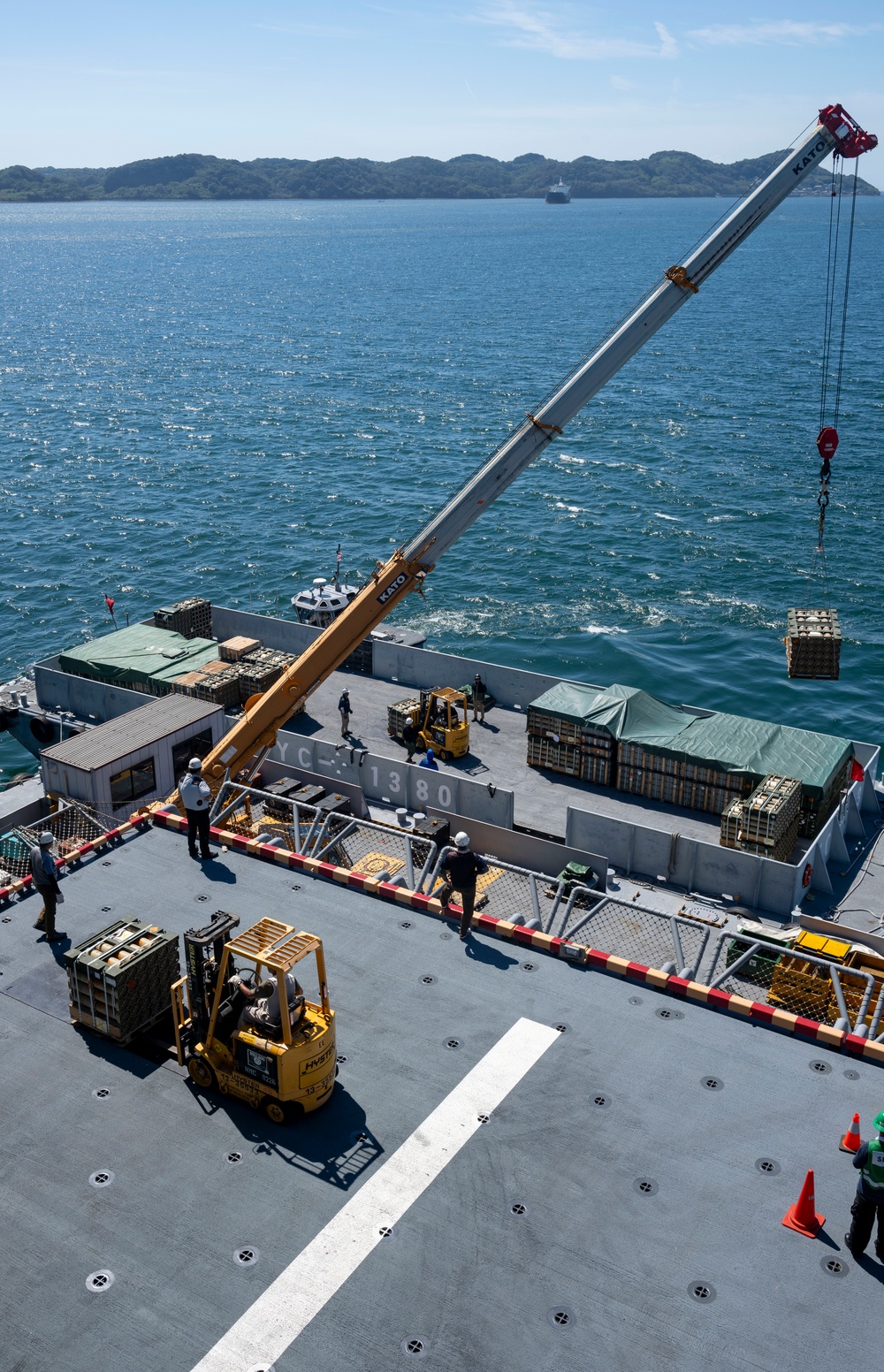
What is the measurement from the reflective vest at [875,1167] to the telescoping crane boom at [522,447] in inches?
696

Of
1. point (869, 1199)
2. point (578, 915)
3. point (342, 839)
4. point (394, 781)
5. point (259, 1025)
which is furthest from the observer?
point (394, 781)

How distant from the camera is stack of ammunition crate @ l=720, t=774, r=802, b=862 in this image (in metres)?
26.8

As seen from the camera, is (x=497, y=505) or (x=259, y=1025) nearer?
(x=259, y=1025)

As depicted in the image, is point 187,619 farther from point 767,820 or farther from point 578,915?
point 767,820

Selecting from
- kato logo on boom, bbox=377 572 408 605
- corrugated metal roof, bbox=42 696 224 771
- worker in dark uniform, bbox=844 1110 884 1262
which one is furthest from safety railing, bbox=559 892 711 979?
corrugated metal roof, bbox=42 696 224 771

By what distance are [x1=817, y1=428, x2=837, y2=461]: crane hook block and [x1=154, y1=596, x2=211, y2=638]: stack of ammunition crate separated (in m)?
22.0

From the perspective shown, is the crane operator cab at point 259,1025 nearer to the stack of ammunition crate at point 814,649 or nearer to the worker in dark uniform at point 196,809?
the worker in dark uniform at point 196,809

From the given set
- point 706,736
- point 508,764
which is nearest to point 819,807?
point 706,736

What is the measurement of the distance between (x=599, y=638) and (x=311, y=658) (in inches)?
1061

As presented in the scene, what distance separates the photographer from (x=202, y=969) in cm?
1470

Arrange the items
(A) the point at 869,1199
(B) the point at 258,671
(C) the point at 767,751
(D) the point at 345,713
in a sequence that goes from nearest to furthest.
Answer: (A) the point at 869,1199
(C) the point at 767,751
(D) the point at 345,713
(B) the point at 258,671

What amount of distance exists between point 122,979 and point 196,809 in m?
5.10

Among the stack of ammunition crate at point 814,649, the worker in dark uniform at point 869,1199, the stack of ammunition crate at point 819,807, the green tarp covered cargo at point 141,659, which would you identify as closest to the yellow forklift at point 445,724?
the green tarp covered cargo at point 141,659

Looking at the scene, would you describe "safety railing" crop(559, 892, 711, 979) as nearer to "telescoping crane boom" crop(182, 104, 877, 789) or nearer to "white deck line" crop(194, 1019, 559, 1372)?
"white deck line" crop(194, 1019, 559, 1372)
